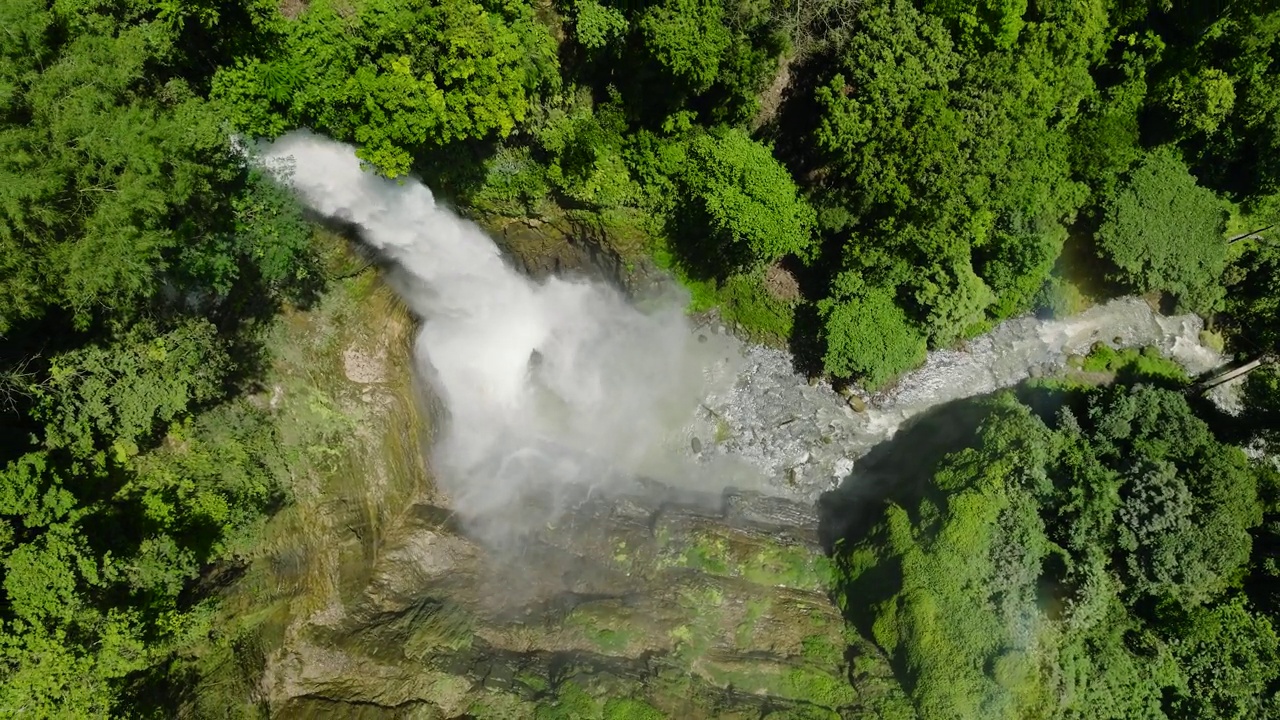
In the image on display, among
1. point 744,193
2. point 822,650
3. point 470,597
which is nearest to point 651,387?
point 744,193

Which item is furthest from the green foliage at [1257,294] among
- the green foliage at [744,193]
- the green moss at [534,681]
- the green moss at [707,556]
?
the green moss at [534,681]

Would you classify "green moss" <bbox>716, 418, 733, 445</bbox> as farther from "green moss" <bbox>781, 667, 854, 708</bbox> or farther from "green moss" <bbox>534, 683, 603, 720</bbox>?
"green moss" <bbox>534, 683, 603, 720</bbox>

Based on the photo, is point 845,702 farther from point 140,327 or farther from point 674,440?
point 140,327

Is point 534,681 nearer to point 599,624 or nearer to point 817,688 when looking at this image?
point 599,624

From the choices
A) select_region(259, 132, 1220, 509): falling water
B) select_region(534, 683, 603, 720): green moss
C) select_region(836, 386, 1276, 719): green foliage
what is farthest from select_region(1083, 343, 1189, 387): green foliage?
select_region(534, 683, 603, 720): green moss

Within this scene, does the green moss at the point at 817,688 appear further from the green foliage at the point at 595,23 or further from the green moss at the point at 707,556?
the green foliage at the point at 595,23
